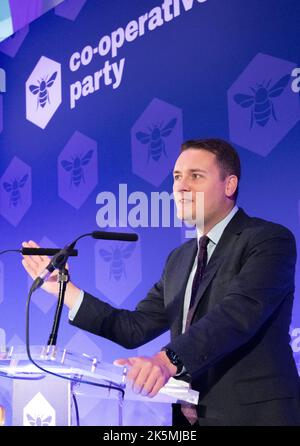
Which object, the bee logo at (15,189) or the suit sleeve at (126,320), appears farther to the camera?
the bee logo at (15,189)

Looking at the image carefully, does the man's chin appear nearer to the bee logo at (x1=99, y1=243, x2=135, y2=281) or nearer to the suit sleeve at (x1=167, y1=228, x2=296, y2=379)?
the suit sleeve at (x1=167, y1=228, x2=296, y2=379)

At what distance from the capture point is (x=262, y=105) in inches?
123

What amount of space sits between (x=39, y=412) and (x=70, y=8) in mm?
3398

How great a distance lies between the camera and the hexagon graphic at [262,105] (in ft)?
10.0

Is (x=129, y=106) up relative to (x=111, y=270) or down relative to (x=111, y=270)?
up

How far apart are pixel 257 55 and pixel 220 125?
0.39 m

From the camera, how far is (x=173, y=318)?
7.59 ft

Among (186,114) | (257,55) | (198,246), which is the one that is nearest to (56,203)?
(186,114)

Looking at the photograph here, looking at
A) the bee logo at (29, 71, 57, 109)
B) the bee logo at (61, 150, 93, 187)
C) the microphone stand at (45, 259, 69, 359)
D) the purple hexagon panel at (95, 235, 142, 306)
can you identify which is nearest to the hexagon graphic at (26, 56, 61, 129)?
the bee logo at (29, 71, 57, 109)

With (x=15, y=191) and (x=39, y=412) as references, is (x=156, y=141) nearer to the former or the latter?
(x=15, y=191)

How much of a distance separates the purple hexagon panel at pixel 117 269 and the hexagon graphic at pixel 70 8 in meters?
1.56

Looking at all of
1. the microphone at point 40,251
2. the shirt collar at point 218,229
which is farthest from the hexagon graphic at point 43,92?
the microphone at point 40,251

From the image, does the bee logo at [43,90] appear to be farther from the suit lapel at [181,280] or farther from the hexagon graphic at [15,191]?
the suit lapel at [181,280]

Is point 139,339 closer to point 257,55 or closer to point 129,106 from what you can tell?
point 257,55
